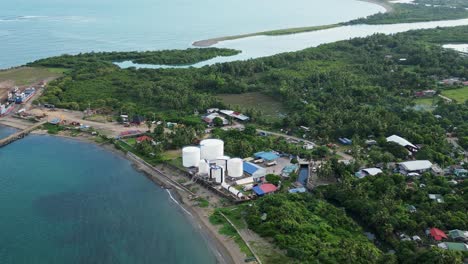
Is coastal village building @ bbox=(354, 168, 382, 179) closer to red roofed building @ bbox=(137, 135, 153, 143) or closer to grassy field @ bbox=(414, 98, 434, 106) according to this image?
red roofed building @ bbox=(137, 135, 153, 143)

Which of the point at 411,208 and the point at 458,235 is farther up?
the point at 411,208

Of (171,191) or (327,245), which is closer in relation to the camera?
(327,245)

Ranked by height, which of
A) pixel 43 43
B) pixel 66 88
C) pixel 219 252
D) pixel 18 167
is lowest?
pixel 219 252

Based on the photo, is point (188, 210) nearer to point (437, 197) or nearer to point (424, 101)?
point (437, 197)

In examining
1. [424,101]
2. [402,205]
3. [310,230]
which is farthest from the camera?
[424,101]

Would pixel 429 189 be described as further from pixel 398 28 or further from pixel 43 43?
pixel 398 28

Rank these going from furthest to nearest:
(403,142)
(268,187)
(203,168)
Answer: (403,142)
(203,168)
(268,187)

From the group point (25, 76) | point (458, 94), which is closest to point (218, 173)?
point (458, 94)

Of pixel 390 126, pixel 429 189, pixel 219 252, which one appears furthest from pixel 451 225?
pixel 390 126
